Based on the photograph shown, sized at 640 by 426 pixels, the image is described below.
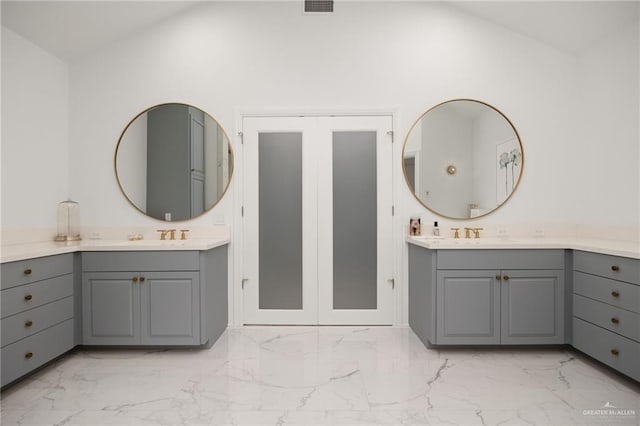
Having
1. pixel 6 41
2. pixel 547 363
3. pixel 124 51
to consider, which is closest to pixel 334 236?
pixel 547 363

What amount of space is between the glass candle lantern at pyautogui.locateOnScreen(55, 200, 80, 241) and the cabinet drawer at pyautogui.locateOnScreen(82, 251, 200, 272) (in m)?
0.62

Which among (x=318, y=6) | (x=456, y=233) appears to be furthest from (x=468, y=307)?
(x=318, y=6)

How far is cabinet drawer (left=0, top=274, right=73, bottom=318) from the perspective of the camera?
237 cm

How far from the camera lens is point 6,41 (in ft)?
9.83

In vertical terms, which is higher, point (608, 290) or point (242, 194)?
point (242, 194)

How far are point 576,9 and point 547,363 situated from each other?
285 cm

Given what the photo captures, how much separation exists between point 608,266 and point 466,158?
1.46m

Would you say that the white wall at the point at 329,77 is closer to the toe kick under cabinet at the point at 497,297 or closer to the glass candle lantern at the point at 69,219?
the glass candle lantern at the point at 69,219

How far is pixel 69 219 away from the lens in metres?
3.56

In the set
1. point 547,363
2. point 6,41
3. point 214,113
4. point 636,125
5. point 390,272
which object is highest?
point 6,41

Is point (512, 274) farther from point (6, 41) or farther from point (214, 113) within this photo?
point (6, 41)

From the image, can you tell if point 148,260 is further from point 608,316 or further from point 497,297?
point 608,316

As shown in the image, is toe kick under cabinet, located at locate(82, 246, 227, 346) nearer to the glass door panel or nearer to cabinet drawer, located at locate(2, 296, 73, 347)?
cabinet drawer, located at locate(2, 296, 73, 347)

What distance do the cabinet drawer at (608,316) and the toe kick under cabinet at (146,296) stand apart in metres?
2.92
